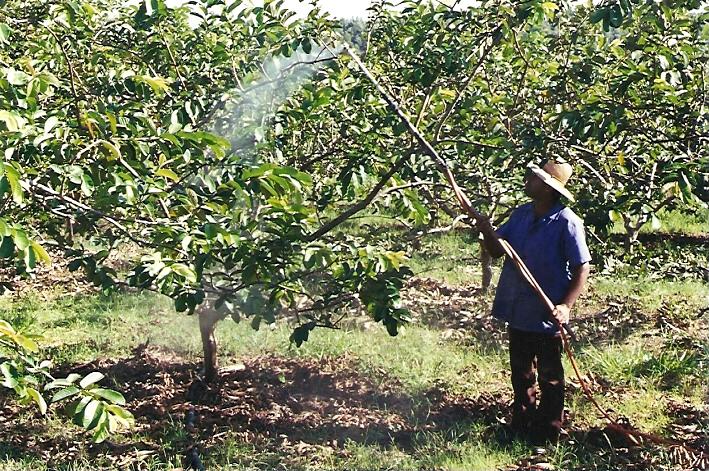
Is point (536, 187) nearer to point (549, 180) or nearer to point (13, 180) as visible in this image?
point (549, 180)

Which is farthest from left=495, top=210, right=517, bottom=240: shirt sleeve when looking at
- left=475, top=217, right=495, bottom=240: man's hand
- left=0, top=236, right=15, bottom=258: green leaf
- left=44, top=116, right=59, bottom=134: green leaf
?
left=0, top=236, right=15, bottom=258: green leaf

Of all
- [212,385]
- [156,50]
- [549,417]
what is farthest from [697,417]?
[156,50]

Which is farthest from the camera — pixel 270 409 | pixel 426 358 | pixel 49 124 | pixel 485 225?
pixel 426 358

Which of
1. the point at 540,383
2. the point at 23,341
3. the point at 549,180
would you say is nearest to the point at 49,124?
the point at 23,341

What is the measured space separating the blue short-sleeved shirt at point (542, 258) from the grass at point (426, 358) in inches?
26.1

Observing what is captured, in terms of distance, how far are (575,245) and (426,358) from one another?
1.86m

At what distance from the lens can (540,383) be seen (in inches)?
156

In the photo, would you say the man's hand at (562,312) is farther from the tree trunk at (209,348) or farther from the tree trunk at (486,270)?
the tree trunk at (486,270)

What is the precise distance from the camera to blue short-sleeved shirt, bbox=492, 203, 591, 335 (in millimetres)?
3703

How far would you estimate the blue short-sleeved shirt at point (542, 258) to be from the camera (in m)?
3.70

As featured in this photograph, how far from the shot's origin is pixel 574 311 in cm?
633

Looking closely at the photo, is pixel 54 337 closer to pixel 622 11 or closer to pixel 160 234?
pixel 160 234

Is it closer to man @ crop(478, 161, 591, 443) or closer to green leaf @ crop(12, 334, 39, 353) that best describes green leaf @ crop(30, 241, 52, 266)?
green leaf @ crop(12, 334, 39, 353)

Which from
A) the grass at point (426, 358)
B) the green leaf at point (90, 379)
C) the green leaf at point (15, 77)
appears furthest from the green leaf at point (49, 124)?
the green leaf at point (90, 379)
